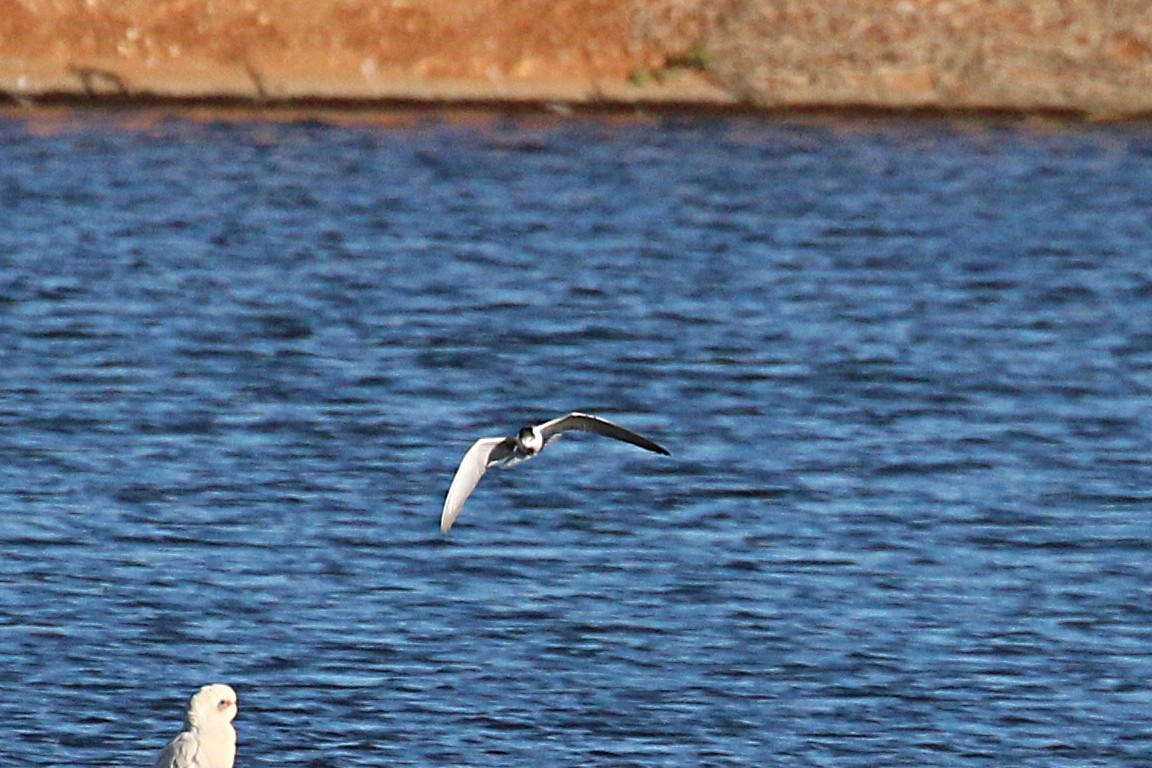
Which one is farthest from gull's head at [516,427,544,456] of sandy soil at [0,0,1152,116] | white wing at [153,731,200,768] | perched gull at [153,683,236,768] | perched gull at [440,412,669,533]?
sandy soil at [0,0,1152,116]

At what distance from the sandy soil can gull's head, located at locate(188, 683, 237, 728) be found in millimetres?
27442

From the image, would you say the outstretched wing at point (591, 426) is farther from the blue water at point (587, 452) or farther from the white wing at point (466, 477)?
the blue water at point (587, 452)

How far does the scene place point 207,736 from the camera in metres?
10.7

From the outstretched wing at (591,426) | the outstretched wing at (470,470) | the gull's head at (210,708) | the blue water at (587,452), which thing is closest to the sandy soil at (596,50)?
the blue water at (587,452)

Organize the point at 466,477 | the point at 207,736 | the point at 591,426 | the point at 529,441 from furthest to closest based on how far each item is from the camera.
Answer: the point at 466,477 → the point at 591,426 → the point at 529,441 → the point at 207,736

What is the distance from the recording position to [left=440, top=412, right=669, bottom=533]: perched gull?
10.9 meters

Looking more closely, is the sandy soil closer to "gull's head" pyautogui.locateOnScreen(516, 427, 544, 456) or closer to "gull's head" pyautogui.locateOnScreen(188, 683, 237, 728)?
"gull's head" pyautogui.locateOnScreen(516, 427, 544, 456)

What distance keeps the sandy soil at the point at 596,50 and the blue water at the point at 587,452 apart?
109 centimetres

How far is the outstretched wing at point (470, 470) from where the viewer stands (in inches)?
446

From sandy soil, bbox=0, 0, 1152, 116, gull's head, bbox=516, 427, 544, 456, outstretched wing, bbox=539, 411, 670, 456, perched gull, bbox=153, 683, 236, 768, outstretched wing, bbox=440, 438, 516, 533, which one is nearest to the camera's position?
perched gull, bbox=153, 683, 236, 768

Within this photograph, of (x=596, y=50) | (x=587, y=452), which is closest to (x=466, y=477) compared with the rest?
(x=587, y=452)

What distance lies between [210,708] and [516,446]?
6.04 ft

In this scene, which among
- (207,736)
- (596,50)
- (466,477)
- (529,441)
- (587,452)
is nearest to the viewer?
(207,736)

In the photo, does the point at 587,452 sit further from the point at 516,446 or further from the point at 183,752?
the point at 183,752
